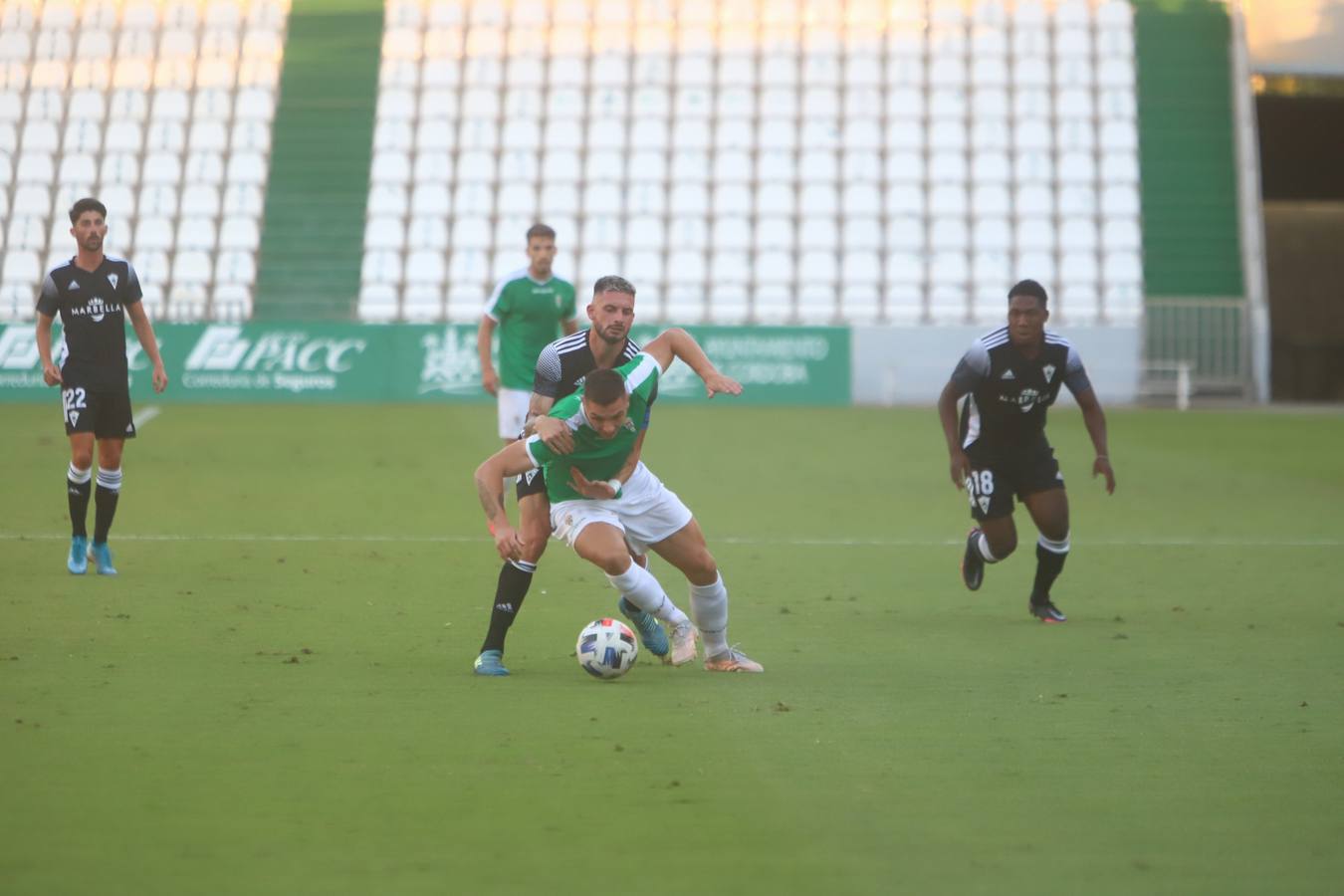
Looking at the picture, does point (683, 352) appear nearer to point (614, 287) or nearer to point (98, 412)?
point (614, 287)

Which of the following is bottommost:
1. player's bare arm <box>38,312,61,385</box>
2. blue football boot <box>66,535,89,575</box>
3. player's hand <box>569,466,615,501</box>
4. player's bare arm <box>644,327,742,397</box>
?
blue football boot <box>66,535,89,575</box>

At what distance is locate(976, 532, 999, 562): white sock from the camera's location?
32.4ft

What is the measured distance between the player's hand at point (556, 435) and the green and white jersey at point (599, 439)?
0.17m

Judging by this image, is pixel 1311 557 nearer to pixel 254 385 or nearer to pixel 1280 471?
pixel 1280 471

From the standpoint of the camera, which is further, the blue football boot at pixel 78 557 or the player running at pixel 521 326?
the player running at pixel 521 326

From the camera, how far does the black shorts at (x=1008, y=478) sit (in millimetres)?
9656

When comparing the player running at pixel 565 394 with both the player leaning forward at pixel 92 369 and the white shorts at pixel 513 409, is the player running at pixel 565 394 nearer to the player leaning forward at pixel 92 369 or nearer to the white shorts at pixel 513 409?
the player leaning forward at pixel 92 369

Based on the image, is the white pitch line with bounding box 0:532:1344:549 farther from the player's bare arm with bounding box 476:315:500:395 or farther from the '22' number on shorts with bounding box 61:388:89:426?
the '22' number on shorts with bounding box 61:388:89:426

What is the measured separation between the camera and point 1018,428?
9.65m

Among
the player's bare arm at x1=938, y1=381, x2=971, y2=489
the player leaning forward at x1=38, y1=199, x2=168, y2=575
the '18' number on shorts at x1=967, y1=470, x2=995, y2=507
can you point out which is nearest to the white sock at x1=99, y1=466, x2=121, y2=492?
the player leaning forward at x1=38, y1=199, x2=168, y2=575

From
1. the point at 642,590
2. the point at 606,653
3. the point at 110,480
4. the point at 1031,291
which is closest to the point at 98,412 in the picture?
the point at 110,480

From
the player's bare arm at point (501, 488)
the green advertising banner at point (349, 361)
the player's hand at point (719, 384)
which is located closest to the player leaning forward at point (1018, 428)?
the player's hand at point (719, 384)

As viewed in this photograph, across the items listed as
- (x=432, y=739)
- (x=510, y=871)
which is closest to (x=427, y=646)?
(x=432, y=739)

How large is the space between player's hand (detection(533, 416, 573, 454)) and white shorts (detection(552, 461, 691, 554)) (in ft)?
1.60
